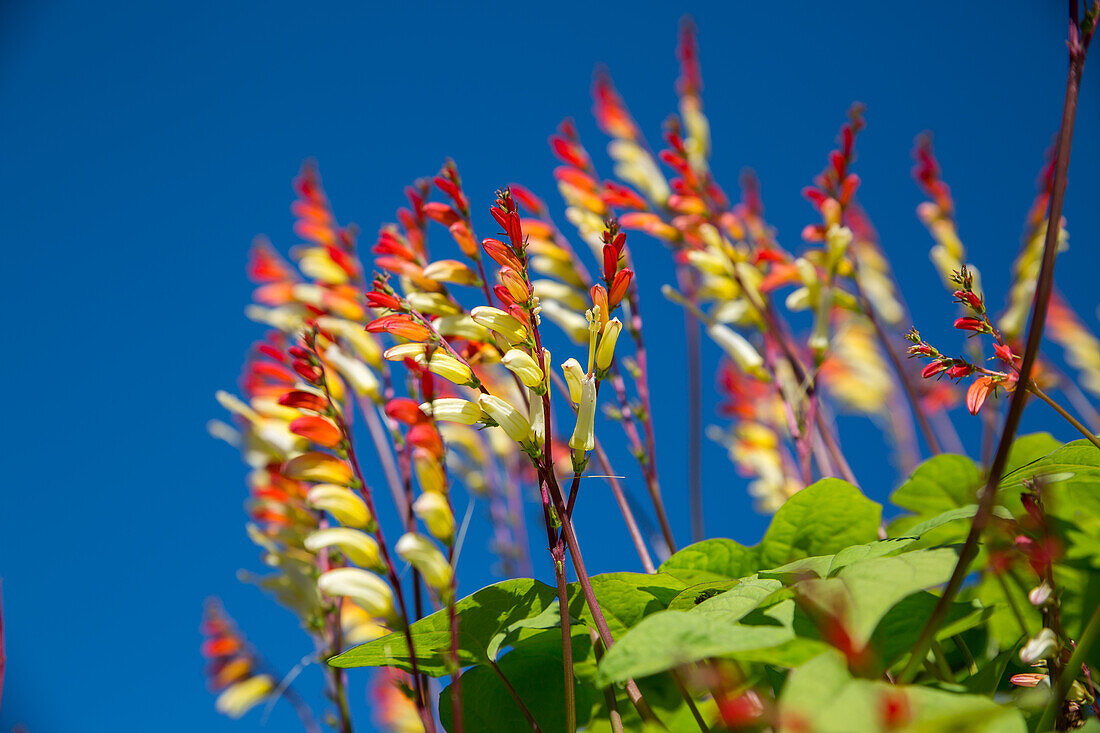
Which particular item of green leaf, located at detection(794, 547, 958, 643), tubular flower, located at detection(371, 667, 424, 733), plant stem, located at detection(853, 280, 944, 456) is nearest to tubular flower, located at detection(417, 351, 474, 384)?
green leaf, located at detection(794, 547, 958, 643)

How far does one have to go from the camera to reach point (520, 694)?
3.14 feet

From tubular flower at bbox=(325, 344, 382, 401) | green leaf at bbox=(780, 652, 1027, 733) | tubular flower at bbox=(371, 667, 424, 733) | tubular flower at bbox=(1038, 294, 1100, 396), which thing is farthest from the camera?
tubular flower at bbox=(1038, 294, 1100, 396)

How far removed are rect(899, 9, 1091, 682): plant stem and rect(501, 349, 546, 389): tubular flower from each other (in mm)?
425

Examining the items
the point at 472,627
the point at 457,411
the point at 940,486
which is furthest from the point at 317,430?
the point at 940,486

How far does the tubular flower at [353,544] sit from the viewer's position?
0.77m

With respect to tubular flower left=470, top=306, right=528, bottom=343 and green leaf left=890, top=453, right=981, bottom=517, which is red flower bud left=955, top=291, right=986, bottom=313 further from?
tubular flower left=470, top=306, right=528, bottom=343

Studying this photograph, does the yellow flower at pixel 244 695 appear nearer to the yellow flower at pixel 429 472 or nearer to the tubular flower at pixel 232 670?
the tubular flower at pixel 232 670

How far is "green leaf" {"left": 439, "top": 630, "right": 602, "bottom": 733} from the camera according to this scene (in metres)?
0.94

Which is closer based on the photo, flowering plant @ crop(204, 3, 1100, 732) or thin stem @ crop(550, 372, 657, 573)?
flowering plant @ crop(204, 3, 1100, 732)

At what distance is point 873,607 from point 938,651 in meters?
0.33

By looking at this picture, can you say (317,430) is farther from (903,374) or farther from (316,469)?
(903,374)

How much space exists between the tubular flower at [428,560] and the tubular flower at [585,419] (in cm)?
19

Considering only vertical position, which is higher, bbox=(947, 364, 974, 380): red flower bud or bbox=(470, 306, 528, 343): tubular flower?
bbox=(470, 306, 528, 343): tubular flower

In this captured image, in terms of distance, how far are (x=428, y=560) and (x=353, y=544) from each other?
96 mm
